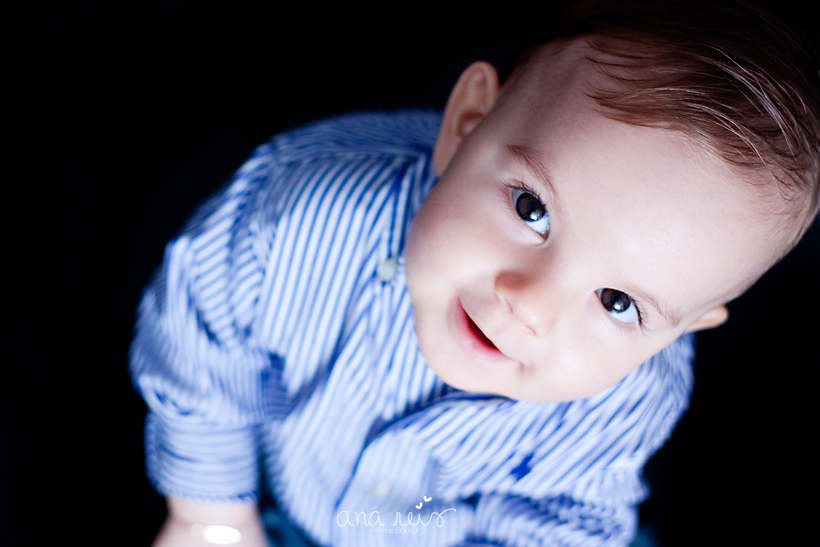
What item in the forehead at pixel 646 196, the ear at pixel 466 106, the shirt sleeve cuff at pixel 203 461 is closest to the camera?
the forehead at pixel 646 196

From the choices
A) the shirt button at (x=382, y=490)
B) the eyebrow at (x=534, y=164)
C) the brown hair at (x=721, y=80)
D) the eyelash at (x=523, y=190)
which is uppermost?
the brown hair at (x=721, y=80)

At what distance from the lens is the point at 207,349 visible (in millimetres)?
826

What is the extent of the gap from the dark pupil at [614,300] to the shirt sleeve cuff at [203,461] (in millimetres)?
534

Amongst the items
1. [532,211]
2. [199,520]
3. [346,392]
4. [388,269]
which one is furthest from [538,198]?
[199,520]

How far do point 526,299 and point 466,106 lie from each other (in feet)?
0.91

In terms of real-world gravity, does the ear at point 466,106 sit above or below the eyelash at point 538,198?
above

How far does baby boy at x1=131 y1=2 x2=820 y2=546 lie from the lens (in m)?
0.60

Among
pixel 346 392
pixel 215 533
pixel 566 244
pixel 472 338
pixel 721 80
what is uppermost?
pixel 721 80

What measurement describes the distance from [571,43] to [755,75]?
18 centimetres

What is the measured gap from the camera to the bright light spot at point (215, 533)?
90 centimetres

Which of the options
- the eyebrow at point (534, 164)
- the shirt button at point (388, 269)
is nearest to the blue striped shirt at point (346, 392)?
the shirt button at point (388, 269)

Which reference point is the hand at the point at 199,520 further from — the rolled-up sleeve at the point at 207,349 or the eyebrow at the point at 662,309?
the eyebrow at the point at 662,309

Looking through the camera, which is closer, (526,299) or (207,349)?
(526,299)

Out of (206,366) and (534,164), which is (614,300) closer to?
(534,164)
